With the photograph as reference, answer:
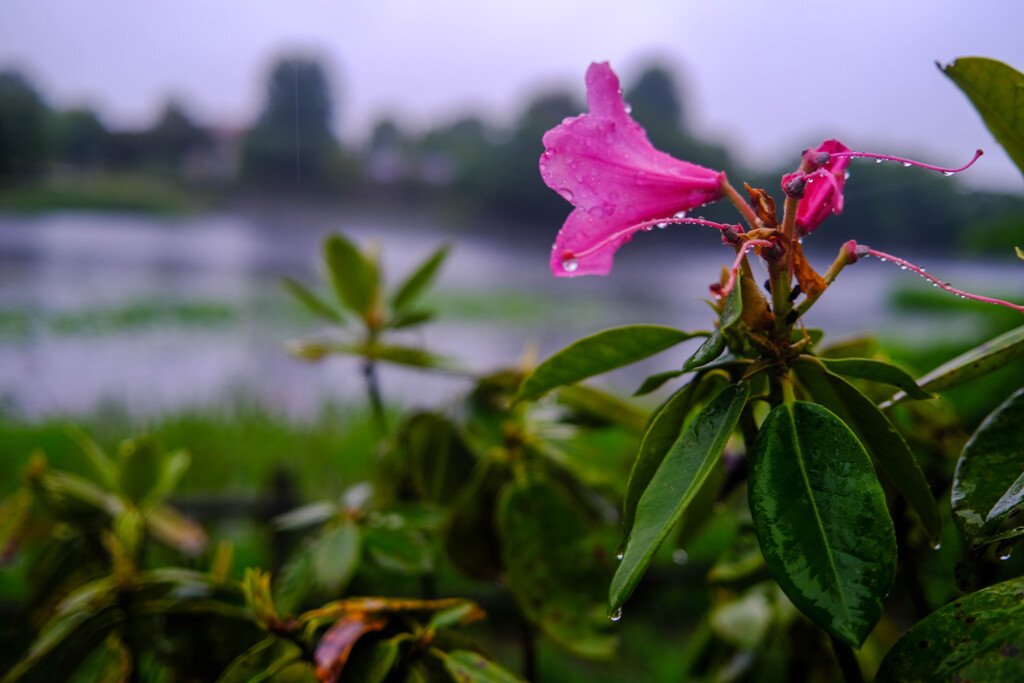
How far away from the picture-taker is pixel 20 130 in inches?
64.5

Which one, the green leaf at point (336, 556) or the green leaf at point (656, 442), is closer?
the green leaf at point (656, 442)

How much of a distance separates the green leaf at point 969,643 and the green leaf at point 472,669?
199mm

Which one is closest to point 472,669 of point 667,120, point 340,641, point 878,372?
point 340,641

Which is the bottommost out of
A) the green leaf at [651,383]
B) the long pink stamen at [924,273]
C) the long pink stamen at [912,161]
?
the green leaf at [651,383]

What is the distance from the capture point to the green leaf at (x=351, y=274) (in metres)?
0.71

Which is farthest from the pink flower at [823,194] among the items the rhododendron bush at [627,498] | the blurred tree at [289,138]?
the blurred tree at [289,138]

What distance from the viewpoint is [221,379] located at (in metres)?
1.81

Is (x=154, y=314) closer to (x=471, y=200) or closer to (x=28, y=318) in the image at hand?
(x=28, y=318)

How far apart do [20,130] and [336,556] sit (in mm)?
1753

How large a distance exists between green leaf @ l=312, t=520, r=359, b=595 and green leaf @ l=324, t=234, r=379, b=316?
0.28 metres

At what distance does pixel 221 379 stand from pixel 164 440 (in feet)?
0.95

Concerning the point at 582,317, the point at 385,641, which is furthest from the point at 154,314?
the point at 385,641

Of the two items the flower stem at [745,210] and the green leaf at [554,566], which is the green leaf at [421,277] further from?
the flower stem at [745,210]

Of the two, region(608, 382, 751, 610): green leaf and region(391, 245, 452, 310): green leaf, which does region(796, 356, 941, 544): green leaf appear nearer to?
region(608, 382, 751, 610): green leaf
